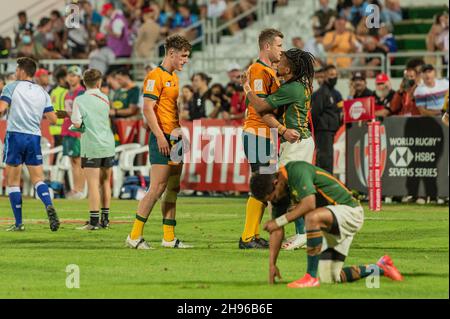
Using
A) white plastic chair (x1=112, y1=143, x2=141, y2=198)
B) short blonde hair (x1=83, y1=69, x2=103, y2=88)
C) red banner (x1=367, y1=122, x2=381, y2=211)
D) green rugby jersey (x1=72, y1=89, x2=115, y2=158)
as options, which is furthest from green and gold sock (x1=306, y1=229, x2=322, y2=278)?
white plastic chair (x1=112, y1=143, x2=141, y2=198)

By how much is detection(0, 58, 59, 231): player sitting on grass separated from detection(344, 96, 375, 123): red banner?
651 cm

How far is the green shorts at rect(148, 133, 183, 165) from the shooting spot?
15.1 m

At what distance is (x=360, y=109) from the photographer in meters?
22.8

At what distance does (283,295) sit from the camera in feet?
35.7

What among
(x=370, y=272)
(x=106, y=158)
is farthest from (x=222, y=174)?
(x=370, y=272)

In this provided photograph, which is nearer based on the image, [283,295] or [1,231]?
[283,295]

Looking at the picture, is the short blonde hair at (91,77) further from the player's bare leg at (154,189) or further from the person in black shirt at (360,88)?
the person in black shirt at (360,88)

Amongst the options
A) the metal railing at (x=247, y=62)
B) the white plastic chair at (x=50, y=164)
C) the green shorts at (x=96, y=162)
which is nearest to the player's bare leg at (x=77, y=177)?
the white plastic chair at (x=50, y=164)

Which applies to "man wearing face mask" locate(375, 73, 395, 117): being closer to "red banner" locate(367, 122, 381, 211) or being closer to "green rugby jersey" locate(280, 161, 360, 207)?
"red banner" locate(367, 122, 381, 211)

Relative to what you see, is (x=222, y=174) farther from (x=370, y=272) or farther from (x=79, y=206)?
(x=370, y=272)

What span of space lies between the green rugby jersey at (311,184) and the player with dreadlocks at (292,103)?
9.15ft

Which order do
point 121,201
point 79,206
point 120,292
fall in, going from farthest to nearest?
point 121,201
point 79,206
point 120,292

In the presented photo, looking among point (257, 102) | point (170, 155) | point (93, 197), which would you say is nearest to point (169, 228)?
point (170, 155)

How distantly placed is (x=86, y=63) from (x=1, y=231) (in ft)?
51.6
